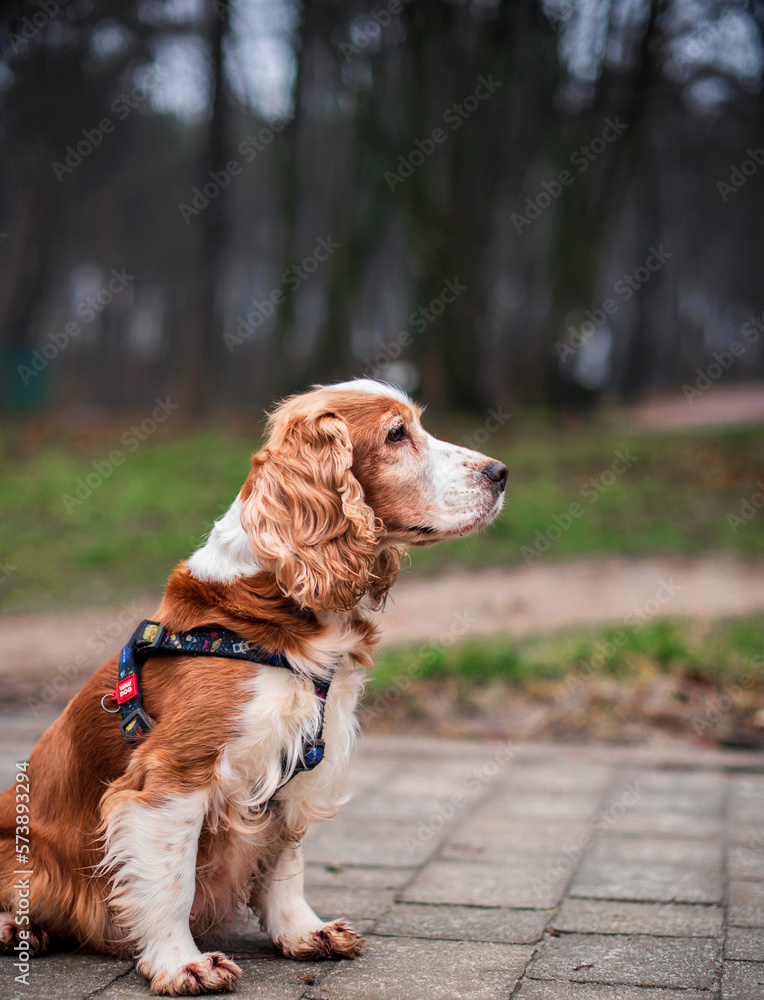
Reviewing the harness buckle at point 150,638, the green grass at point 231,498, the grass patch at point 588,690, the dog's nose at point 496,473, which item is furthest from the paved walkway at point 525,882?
the green grass at point 231,498

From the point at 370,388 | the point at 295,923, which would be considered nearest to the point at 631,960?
the point at 295,923

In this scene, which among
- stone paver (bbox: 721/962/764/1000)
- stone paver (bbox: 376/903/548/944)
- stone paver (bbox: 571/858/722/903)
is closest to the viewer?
stone paver (bbox: 721/962/764/1000)

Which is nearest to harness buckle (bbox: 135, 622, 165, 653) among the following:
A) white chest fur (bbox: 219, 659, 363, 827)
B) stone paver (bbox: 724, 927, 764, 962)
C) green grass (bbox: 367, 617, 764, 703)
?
white chest fur (bbox: 219, 659, 363, 827)

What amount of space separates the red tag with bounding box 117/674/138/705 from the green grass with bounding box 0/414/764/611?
6.64 m

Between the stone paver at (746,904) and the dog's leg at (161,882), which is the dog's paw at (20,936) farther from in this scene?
the stone paver at (746,904)

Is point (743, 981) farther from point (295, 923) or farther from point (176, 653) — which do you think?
point (176, 653)

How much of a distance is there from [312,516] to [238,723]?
63cm

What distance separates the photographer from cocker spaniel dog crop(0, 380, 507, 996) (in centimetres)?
268

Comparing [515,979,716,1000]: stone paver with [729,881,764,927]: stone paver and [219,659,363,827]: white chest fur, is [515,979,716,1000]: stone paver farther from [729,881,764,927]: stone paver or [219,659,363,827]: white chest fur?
[219,659,363,827]: white chest fur

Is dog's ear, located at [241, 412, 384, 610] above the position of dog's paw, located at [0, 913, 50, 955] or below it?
above

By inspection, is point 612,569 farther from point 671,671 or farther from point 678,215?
point 678,215

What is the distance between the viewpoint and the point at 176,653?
9.16 feet

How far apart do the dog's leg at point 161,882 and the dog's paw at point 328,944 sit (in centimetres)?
30

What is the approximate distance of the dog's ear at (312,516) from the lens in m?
2.79
